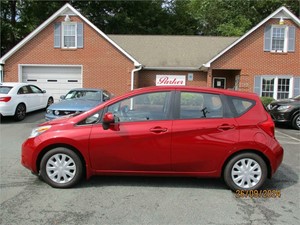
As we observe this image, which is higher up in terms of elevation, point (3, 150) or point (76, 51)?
point (76, 51)

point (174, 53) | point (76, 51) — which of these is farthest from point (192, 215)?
point (174, 53)

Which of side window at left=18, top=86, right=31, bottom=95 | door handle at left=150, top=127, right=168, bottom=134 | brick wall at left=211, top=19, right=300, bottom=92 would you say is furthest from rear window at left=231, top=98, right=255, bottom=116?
brick wall at left=211, top=19, right=300, bottom=92

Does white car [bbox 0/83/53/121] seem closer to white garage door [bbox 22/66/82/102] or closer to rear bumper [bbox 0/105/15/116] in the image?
rear bumper [bbox 0/105/15/116]

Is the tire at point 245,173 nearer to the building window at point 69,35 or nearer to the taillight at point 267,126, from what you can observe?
the taillight at point 267,126

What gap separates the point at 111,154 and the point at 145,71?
647 inches

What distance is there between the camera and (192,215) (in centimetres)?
414

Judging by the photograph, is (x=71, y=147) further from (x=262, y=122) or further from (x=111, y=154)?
(x=262, y=122)

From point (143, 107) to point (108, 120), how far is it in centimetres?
63

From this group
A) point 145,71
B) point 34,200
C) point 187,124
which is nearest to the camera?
point 34,200

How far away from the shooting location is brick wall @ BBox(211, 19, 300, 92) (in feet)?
62.5

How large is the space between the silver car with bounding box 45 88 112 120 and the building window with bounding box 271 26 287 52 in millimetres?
12017

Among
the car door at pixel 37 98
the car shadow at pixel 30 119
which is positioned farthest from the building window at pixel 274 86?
the car shadow at pixel 30 119

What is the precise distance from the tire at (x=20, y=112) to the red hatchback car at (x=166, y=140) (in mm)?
7969

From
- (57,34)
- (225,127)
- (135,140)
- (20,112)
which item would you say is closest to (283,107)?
(225,127)
